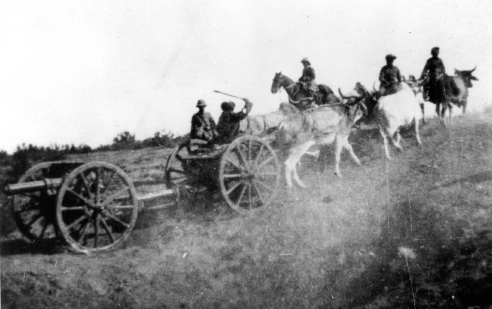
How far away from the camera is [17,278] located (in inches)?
232

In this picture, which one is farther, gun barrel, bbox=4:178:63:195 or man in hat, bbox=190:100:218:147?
man in hat, bbox=190:100:218:147

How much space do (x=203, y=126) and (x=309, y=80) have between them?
17.1 feet

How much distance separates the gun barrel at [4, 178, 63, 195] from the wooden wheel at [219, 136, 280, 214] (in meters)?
3.06

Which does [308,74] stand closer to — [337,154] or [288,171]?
[337,154]

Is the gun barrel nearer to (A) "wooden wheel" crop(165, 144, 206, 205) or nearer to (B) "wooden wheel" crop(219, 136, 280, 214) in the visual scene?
(A) "wooden wheel" crop(165, 144, 206, 205)

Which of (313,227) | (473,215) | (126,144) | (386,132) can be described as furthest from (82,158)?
(473,215)

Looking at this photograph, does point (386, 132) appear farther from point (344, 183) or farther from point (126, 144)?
point (126, 144)

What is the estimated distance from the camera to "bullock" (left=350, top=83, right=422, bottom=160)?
1080cm

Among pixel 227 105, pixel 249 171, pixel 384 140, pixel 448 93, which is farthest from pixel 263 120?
pixel 448 93

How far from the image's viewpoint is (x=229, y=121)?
9.03m

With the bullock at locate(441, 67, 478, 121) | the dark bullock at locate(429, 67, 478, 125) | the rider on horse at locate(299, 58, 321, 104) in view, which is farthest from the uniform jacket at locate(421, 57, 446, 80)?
the rider on horse at locate(299, 58, 321, 104)

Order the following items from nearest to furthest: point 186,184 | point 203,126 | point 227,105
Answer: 1. point 186,184
2. point 203,126
3. point 227,105

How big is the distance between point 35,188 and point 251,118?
5.99m

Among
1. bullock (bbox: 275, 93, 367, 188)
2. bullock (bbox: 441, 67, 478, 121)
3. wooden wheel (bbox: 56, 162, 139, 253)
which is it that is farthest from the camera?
bullock (bbox: 441, 67, 478, 121)
